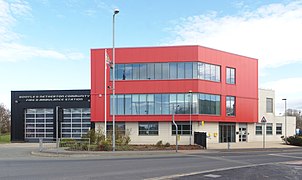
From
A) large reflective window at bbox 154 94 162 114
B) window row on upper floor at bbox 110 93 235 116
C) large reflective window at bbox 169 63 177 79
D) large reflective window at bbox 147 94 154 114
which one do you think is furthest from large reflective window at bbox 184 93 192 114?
large reflective window at bbox 147 94 154 114

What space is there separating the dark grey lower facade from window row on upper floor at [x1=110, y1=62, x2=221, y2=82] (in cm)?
1233

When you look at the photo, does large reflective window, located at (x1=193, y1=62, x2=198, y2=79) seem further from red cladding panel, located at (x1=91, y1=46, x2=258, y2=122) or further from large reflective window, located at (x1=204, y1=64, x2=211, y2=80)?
large reflective window, located at (x1=204, y1=64, x2=211, y2=80)

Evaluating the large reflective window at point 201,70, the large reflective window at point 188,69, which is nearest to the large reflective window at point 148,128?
the large reflective window at point 188,69

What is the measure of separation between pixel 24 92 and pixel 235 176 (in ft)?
153

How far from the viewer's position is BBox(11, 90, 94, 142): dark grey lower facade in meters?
54.2

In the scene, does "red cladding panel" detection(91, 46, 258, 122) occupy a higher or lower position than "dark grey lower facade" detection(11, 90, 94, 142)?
higher

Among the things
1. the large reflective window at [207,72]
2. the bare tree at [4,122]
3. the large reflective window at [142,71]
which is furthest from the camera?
the bare tree at [4,122]

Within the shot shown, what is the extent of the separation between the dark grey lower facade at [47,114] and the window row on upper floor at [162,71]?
1233 centimetres

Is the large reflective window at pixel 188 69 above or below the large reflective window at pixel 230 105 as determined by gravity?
above

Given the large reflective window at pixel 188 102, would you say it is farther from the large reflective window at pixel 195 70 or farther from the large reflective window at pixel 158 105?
the large reflective window at pixel 158 105

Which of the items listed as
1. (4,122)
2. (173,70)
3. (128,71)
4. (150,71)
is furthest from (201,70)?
(4,122)

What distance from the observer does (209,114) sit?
44.0 m

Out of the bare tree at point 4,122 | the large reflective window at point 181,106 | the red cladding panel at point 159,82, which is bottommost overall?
the bare tree at point 4,122

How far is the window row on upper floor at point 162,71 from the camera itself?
43.1 metres
